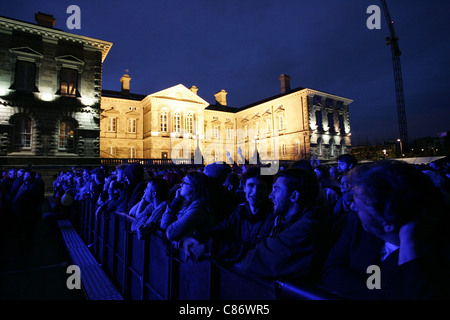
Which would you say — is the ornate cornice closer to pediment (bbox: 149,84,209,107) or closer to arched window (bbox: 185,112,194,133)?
pediment (bbox: 149,84,209,107)

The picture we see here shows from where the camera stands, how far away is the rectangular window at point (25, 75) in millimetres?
19359

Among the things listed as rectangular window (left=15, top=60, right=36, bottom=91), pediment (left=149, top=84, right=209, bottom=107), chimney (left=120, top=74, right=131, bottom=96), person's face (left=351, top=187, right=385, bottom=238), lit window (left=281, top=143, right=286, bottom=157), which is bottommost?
person's face (left=351, top=187, right=385, bottom=238)

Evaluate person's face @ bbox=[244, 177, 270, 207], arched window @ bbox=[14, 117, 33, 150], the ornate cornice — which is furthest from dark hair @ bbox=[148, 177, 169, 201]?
the ornate cornice

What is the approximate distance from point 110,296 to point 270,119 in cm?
3821

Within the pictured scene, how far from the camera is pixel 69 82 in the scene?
2131 cm

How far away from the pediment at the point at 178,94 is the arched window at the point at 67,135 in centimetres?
1275

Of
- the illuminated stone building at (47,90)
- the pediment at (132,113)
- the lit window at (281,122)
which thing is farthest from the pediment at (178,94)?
the lit window at (281,122)

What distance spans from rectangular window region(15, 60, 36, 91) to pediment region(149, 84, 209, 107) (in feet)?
44.7

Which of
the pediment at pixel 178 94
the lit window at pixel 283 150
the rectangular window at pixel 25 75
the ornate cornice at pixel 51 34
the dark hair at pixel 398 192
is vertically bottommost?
the dark hair at pixel 398 192

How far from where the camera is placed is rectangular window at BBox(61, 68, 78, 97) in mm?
21053

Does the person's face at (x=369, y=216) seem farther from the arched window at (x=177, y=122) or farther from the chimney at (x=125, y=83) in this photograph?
the chimney at (x=125, y=83)

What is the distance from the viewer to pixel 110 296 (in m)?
3.75
